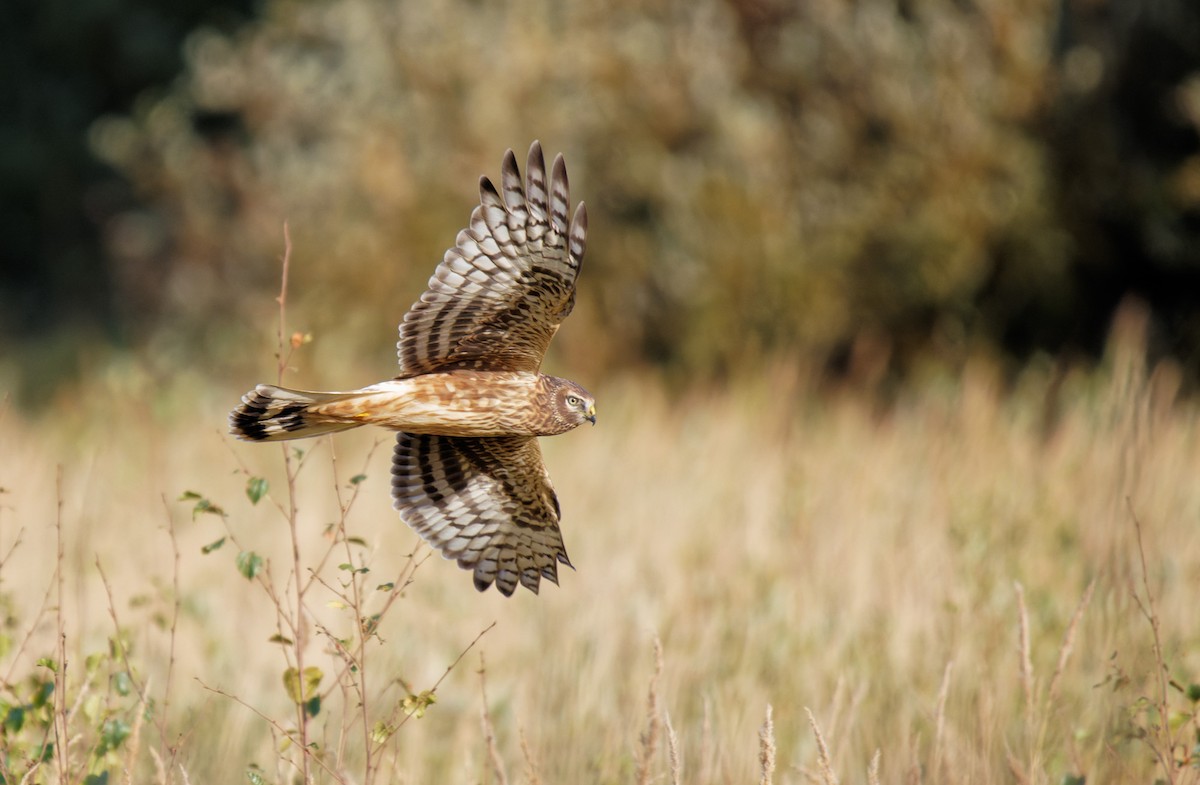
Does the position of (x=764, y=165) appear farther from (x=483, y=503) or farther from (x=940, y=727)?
(x=940, y=727)

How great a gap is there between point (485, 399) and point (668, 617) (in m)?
2.13

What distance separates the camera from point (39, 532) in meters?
6.35

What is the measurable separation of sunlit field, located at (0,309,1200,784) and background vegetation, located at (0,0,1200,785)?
0.03m

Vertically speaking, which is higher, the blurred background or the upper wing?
the blurred background

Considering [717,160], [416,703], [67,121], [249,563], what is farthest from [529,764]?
[67,121]

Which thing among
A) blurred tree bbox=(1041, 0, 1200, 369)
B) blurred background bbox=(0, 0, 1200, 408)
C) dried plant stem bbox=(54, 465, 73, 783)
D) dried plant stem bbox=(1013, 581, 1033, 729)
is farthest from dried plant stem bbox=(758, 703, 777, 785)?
blurred tree bbox=(1041, 0, 1200, 369)

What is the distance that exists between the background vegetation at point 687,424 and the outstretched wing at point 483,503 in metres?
0.24

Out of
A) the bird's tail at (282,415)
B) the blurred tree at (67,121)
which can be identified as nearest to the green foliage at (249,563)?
the bird's tail at (282,415)

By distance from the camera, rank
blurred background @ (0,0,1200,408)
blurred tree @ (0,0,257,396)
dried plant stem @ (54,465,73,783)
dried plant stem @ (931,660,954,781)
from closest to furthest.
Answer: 1. dried plant stem @ (54,465,73,783)
2. dried plant stem @ (931,660,954,781)
3. blurred background @ (0,0,1200,408)
4. blurred tree @ (0,0,257,396)

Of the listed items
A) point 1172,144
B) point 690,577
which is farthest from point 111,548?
point 1172,144

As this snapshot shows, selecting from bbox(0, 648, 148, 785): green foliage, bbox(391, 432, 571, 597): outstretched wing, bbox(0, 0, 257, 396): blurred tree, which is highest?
bbox(0, 0, 257, 396): blurred tree

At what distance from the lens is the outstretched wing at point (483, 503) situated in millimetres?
3865

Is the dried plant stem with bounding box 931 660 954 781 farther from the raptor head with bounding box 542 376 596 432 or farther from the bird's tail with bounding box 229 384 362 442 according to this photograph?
the bird's tail with bounding box 229 384 362 442

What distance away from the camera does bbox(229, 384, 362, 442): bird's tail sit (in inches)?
131
